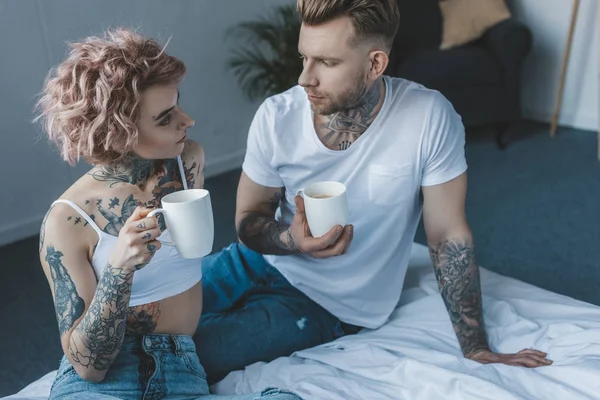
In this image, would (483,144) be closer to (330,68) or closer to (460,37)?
(460,37)

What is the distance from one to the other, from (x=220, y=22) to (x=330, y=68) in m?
2.29

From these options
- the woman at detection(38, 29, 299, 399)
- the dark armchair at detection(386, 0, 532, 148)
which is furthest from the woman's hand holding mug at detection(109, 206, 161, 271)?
the dark armchair at detection(386, 0, 532, 148)

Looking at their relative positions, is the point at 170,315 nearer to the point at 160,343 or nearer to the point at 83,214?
the point at 160,343

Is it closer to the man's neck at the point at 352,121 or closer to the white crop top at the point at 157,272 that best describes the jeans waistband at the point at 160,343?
the white crop top at the point at 157,272

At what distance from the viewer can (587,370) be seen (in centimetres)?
122

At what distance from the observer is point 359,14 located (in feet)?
4.51

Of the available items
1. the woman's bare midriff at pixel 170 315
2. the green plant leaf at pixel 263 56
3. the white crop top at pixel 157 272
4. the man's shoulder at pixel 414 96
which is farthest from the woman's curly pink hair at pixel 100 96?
the green plant leaf at pixel 263 56

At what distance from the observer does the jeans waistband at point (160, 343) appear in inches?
49.5

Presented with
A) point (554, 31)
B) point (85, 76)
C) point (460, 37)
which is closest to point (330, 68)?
point (85, 76)

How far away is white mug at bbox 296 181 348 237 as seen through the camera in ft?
3.79

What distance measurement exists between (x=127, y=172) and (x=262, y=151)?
0.38 metres

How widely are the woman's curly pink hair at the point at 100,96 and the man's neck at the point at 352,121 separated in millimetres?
436

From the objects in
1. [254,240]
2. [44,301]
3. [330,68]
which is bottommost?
[44,301]

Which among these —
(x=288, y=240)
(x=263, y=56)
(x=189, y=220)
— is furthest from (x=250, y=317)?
(x=263, y=56)
